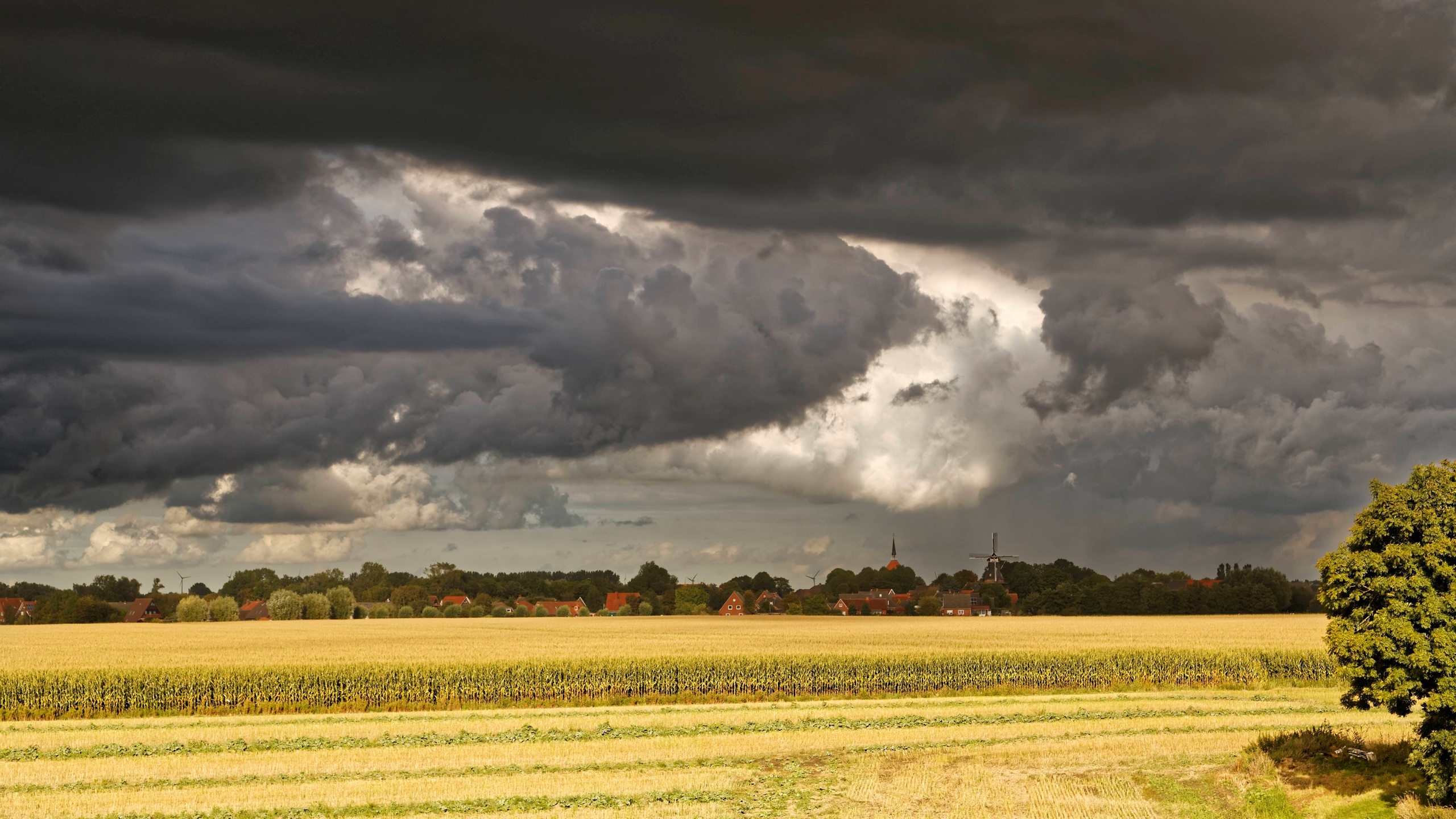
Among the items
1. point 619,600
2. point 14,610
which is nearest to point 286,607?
point 14,610

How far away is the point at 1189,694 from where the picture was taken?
4984cm

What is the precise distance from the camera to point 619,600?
17938cm

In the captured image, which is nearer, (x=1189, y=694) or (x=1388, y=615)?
(x=1388, y=615)

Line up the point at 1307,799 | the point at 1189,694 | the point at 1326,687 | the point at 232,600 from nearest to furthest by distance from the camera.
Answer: the point at 1307,799 → the point at 1189,694 → the point at 1326,687 → the point at 232,600

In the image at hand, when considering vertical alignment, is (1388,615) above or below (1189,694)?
→ above

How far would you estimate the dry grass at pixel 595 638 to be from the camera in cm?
5524

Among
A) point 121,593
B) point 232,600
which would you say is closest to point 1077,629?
point 232,600

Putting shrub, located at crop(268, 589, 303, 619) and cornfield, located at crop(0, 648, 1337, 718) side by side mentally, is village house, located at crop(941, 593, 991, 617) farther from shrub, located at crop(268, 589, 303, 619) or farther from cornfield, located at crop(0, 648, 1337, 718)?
cornfield, located at crop(0, 648, 1337, 718)

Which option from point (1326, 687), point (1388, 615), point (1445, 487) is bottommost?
point (1326, 687)

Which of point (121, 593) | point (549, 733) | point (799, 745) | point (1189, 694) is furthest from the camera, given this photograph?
point (121, 593)

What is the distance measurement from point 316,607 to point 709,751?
125824 mm

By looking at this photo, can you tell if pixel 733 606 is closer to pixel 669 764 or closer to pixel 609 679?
pixel 609 679

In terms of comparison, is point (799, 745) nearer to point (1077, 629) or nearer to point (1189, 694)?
point (1189, 694)

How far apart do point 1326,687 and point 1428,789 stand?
34.4m
